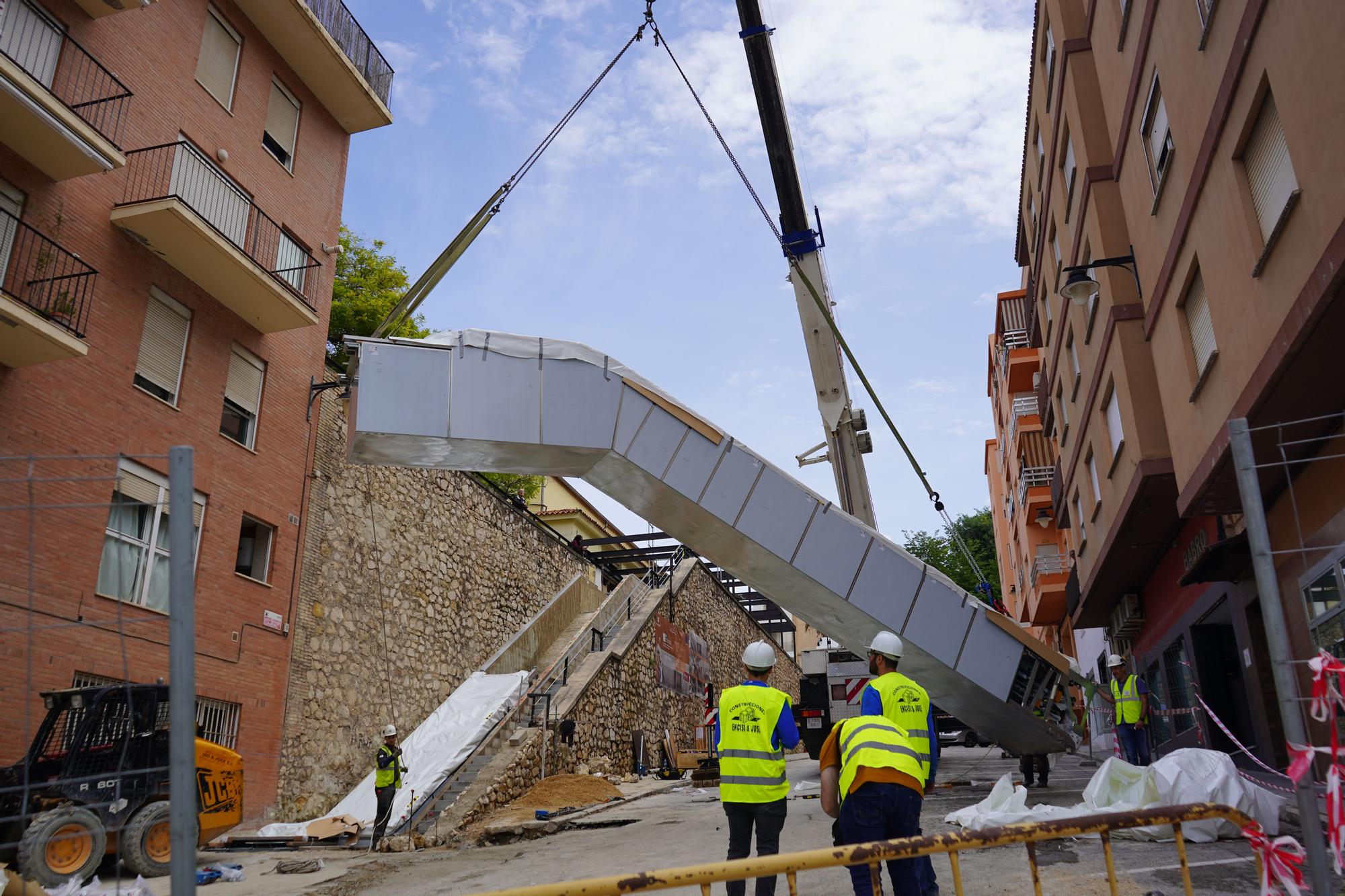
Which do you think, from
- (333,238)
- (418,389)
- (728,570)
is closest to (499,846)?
(728,570)

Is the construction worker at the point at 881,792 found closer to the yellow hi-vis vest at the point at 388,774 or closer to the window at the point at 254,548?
the yellow hi-vis vest at the point at 388,774

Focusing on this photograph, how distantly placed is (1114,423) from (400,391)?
12616 mm

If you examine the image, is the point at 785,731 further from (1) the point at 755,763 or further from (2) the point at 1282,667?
(2) the point at 1282,667

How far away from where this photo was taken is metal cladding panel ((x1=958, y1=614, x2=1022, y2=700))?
1176 centimetres

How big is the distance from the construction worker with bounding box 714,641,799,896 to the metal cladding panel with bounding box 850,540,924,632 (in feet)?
16.5

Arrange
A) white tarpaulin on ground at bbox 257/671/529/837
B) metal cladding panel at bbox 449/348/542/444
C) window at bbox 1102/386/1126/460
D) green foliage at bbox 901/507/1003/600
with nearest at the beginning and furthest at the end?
metal cladding panel at bbox 449/348/542/444
white tarpaulin on ground at bbox 257/671/529/837
window at bbox 1102/386/1126/460
green foliage at bbox 901/507/1003/600

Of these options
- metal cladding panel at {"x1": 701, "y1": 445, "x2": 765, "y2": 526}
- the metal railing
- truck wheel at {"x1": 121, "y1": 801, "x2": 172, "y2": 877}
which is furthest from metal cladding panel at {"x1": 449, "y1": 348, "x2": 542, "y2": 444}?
the metal railing

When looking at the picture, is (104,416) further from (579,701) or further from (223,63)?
(579,701)

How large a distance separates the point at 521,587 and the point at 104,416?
13288mm

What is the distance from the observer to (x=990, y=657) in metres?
11.9

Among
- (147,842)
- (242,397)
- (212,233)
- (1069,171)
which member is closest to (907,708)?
(147,842)

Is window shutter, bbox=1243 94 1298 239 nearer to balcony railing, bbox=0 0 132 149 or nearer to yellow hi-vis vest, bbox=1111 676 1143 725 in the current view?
yellow hi-vis vest, bbox=1111 676 1143 725

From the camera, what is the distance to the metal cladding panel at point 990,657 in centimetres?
1176

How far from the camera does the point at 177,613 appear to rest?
12.3 feet
